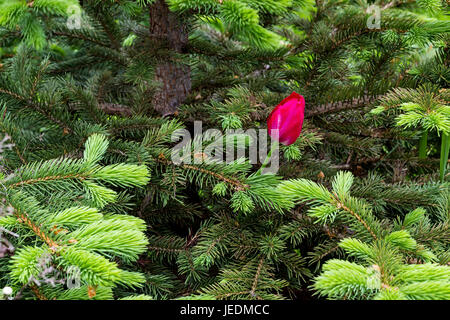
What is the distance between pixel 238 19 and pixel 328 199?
390 mm

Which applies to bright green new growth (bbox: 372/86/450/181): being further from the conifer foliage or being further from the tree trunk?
the tree trunk

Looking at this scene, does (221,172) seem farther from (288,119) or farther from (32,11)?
(32,11)

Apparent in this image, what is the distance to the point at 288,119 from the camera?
825 mm

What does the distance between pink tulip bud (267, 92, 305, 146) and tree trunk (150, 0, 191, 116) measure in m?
0.47

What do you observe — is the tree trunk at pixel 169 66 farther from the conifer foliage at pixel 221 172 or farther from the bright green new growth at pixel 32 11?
the bright green new growth at pixel 32 11

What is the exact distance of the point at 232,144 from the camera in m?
0.88

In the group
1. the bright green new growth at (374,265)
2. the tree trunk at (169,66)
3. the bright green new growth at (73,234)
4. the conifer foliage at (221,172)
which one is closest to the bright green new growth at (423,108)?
the conifer foliage at (221,172)

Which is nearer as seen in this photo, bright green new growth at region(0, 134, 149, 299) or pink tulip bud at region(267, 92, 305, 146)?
bright green new growth at region(0, 134, 149, 299)

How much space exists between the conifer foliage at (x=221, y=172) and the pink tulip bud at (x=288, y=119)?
0.02m

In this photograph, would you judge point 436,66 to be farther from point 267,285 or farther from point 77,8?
point 77,8

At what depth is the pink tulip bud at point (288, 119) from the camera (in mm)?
822

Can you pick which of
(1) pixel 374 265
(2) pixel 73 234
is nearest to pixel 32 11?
(2) pixel 73 234

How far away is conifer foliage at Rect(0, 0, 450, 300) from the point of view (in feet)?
1.95

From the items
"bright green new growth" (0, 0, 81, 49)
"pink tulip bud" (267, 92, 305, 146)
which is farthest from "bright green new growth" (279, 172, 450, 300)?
"bright green new growth" (0, 0, 81, 49)
